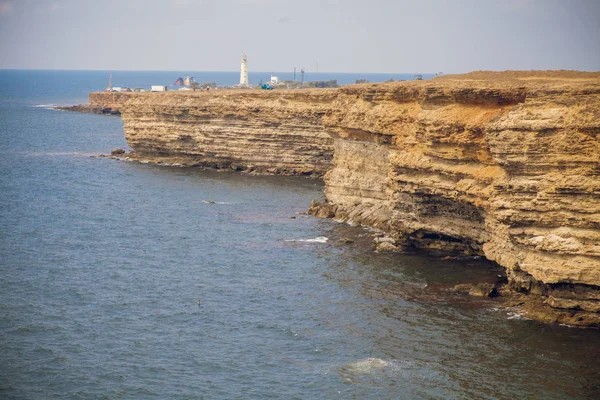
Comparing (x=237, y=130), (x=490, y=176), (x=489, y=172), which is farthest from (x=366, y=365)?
(x=237, y=130)

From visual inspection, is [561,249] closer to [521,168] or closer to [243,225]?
[521,168]

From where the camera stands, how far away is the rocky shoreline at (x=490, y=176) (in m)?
40.2

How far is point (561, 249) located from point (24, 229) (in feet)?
146

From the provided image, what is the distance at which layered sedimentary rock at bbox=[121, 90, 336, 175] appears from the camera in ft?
309

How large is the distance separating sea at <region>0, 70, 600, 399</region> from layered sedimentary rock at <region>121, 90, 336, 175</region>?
19.9m

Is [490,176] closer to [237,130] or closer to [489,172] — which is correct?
[489,172]

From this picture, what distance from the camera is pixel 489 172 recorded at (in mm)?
48406

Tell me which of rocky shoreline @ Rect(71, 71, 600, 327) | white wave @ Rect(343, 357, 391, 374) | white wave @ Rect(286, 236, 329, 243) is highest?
rocky shoreline @ Rect(71, 71, 600, 327)

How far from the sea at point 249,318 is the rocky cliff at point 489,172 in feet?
7.27

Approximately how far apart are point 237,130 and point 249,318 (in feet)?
179

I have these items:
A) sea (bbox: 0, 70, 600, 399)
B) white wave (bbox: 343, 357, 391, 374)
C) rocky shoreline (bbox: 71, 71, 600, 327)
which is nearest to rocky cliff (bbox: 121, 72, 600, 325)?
rocky shoreline (bbox: 71, 71, 600, 327)

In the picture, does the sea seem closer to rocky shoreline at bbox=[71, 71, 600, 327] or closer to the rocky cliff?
rocky shoreline at bbox=[71, 71, 600, 327]

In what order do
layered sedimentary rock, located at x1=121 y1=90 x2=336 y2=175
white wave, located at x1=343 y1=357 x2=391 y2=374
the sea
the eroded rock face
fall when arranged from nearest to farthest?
the sea → white wave, located at x1=343 y1=357 x2=391 y2=374 → the eroded rock face → layered sedimentary rock, located at x1=121 y1=90 x2=336 y2=175

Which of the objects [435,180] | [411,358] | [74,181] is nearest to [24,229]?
[74,181]
